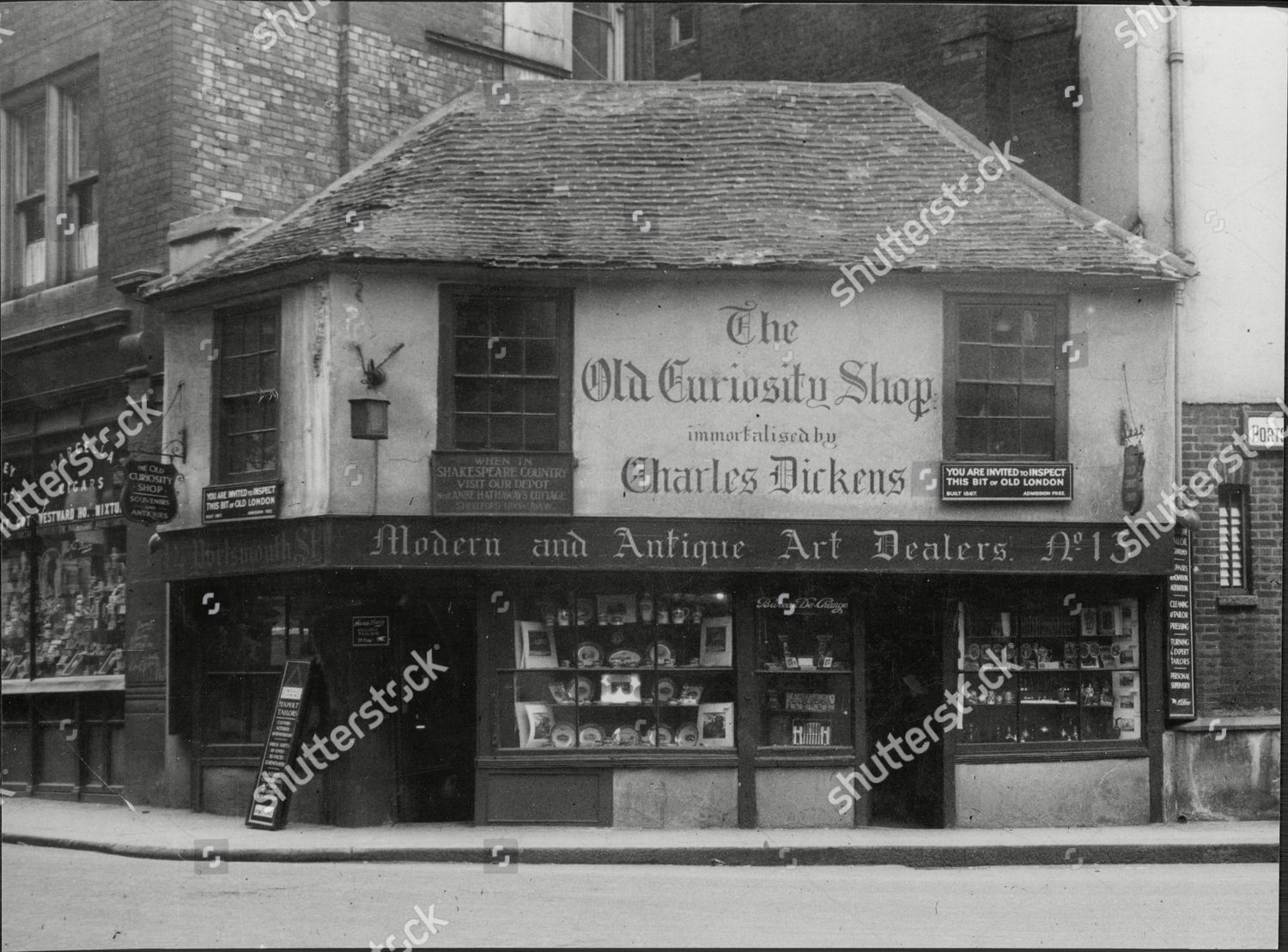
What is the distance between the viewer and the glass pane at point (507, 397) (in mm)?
14727

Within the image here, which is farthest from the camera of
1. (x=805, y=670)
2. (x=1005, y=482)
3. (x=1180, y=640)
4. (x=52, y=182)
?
(x=1180, y=640)

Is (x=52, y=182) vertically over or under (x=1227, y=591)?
over

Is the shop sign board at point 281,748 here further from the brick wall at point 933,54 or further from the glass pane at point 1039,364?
the brick wall at point 933,54

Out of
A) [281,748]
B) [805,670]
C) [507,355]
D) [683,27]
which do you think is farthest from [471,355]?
[683,27]

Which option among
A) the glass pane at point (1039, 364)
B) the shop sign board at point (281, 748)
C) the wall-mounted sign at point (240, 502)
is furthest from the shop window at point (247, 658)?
the glass pane at point (1039, 364)

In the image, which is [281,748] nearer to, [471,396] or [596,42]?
[471,396]

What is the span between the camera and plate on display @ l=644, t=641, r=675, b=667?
15.0 metres

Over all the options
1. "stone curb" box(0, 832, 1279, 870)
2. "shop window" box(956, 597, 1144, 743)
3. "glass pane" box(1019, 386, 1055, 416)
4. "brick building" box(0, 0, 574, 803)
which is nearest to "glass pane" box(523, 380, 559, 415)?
"brick building" box(0, 0, 574, 803)

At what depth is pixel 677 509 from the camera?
1477 centimetres

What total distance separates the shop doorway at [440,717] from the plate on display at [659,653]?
1.64 metres

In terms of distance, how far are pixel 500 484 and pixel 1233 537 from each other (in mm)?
7004

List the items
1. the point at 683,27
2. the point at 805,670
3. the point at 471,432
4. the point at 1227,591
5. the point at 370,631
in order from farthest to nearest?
the point at 683,27 < the point at 1227,591 < the point at 805,670 < the point at 370,631 < the point at 471,432

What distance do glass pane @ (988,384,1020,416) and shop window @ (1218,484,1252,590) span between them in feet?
7.13

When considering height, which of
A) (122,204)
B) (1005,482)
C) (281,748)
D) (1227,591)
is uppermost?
(122,204)
